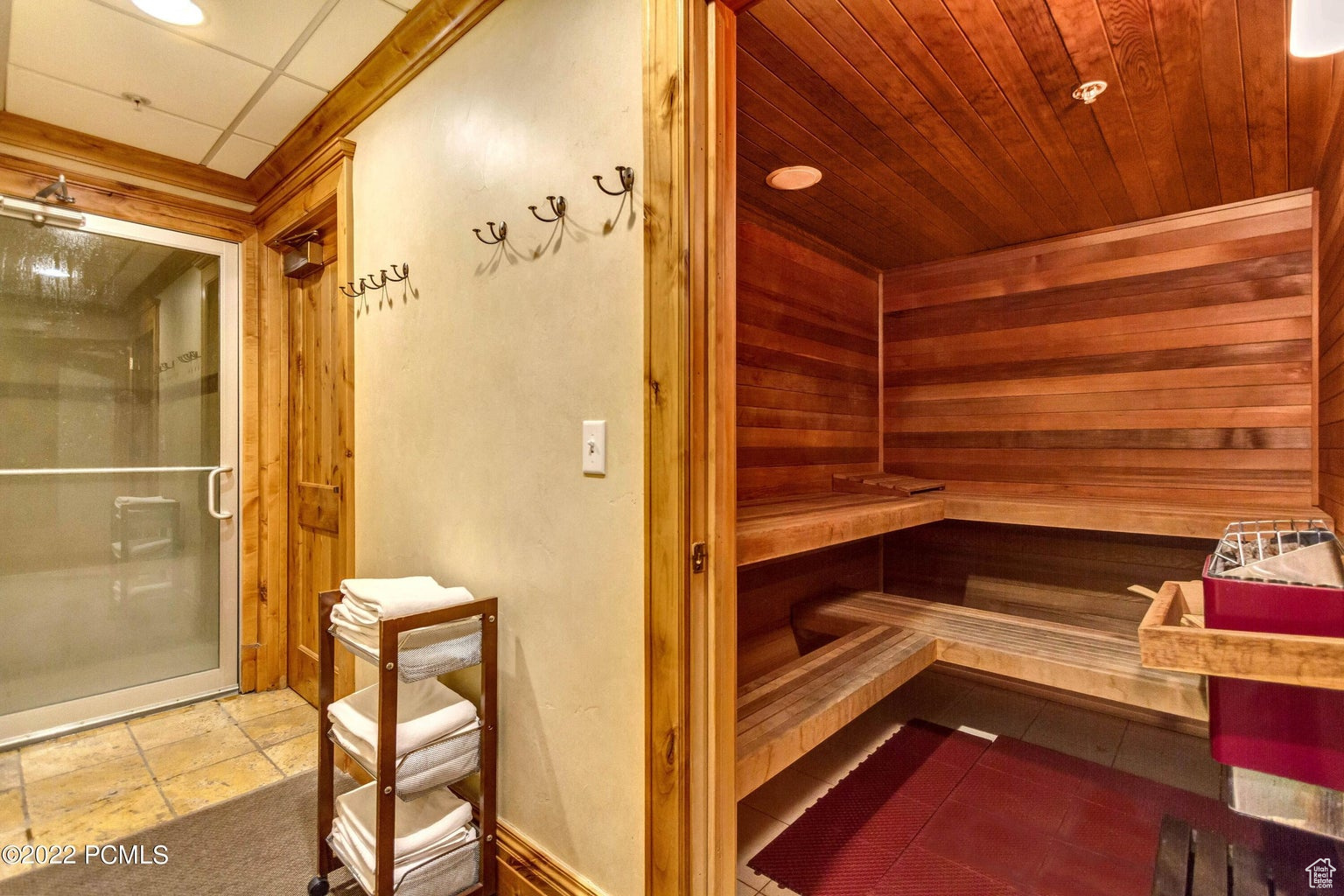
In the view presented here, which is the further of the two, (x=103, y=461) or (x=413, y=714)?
(x=103, y=461)

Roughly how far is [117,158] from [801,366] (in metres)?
2.92

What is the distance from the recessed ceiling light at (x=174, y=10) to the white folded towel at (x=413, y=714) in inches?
74.1

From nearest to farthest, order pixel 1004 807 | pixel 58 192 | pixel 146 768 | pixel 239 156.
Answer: pixel 1004 807, pixel 146 768, pixel 58 192, pixel 239 156

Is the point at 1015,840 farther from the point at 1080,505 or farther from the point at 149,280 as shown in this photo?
the point at 149,280

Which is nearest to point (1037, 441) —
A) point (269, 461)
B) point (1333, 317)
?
point (1333, 317)

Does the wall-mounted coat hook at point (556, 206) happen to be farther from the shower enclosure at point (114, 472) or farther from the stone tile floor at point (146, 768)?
the shower enclosure at point (114, 472)

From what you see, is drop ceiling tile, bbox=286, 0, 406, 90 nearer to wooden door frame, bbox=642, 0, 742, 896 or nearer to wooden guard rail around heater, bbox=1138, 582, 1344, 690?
wooden door frame, bbox=642, 0, 742, 896

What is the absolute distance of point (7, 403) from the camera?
2.32 meters

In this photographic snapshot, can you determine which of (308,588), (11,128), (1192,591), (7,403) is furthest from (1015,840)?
(11,128)

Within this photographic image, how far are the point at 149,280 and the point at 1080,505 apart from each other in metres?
3.83

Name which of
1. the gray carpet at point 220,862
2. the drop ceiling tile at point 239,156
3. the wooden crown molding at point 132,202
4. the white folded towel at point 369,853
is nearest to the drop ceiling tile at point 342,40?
the drop ceiling tile at point 239,156

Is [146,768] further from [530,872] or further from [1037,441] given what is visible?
[1037,441]

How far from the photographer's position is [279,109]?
2219 millimetres

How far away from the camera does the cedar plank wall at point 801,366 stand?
2.57 metres
